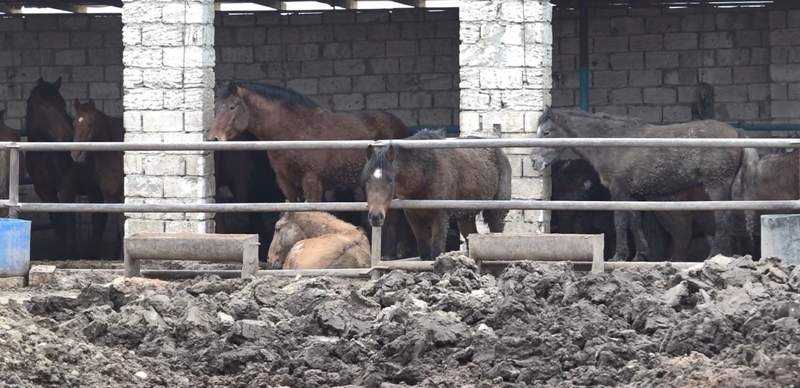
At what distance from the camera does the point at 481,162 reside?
15227mm

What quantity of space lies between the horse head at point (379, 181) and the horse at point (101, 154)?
573 cm

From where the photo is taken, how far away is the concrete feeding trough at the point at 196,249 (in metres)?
A: 12.9

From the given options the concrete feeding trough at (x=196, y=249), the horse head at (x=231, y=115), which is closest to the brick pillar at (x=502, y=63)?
the horse head at (x=231, y=115)

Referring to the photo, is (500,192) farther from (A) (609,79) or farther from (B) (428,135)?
(A) (609,79)

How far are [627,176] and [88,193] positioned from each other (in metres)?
6.57

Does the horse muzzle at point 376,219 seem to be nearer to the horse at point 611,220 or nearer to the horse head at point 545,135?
A: the horse head at point 545,135

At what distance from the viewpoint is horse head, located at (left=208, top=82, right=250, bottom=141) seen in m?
16.0

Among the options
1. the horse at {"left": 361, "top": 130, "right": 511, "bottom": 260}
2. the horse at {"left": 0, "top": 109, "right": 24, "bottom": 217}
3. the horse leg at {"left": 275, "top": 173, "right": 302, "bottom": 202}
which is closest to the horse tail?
the horse at {"left": 361, "top": 130, "right": 511, "bottom": 260}

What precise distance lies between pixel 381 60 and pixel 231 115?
4043mm

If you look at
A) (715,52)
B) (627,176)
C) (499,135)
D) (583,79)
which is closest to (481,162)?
(499,135)

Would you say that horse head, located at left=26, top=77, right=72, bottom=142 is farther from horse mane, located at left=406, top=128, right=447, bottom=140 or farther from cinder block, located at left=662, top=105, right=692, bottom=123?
cinder block, located at left=662, top=105, right=692, bottom=123

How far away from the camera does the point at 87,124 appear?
18.5m

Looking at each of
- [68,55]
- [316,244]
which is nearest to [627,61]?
[316,244]

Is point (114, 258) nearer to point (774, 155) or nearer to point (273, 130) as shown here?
point (273, 130)
